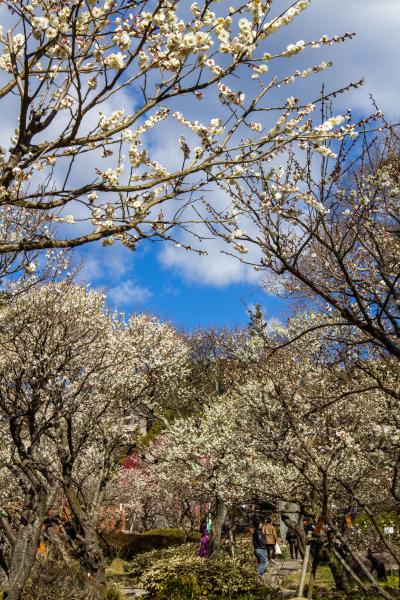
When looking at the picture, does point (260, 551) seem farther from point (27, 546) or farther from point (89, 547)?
point (27, 546)

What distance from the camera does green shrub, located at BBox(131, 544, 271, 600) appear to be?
13.9 m

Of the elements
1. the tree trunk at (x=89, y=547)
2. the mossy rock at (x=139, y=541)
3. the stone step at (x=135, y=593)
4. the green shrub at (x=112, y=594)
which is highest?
the tree trunk at (x=89, y=547)

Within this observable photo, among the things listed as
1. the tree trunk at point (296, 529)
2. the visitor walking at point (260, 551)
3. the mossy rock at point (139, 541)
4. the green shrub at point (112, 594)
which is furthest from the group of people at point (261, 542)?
the mossy rock at point (139, 541)

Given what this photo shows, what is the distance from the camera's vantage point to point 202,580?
569 inches

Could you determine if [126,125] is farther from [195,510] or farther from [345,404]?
[195,510]

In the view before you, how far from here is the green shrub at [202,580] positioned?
13.9 meters

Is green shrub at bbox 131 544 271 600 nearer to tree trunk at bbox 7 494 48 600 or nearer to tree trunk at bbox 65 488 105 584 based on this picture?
tree trunk at bbox 65 488 105 584

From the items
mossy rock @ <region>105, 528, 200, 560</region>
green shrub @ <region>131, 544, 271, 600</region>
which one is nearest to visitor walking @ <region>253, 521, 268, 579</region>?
green shrub @ <region>131, 544, 271, 600</region>

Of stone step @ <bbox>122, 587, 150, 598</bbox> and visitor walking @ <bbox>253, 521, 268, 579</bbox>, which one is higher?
visitor walking @ <bbox>253, 521, 268, 579</bbox>

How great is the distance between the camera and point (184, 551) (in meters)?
21.0

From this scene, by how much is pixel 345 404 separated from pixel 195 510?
2024 cm

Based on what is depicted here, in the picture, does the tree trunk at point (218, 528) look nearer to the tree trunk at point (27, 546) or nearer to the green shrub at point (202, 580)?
the green shrub at point (202, 580)

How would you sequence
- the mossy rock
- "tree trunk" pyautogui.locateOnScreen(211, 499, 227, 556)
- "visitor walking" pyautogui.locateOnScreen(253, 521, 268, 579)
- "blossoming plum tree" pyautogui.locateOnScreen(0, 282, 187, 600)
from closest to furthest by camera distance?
"blossoming plum tree" pyautogui.locateOnScreen(0, 282, 187, 600) → "visitor walking" pyautogui.locateOnScreen(253, 521, 268, 579) → "tree trunk" pyautogui.locateOnScreen(211, 499, 227, 556) → the mossy rock

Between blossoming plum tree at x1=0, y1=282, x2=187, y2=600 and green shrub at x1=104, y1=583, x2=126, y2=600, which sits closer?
blossoming plum tree at x1=0, y1=282, x2=187, y2=600
